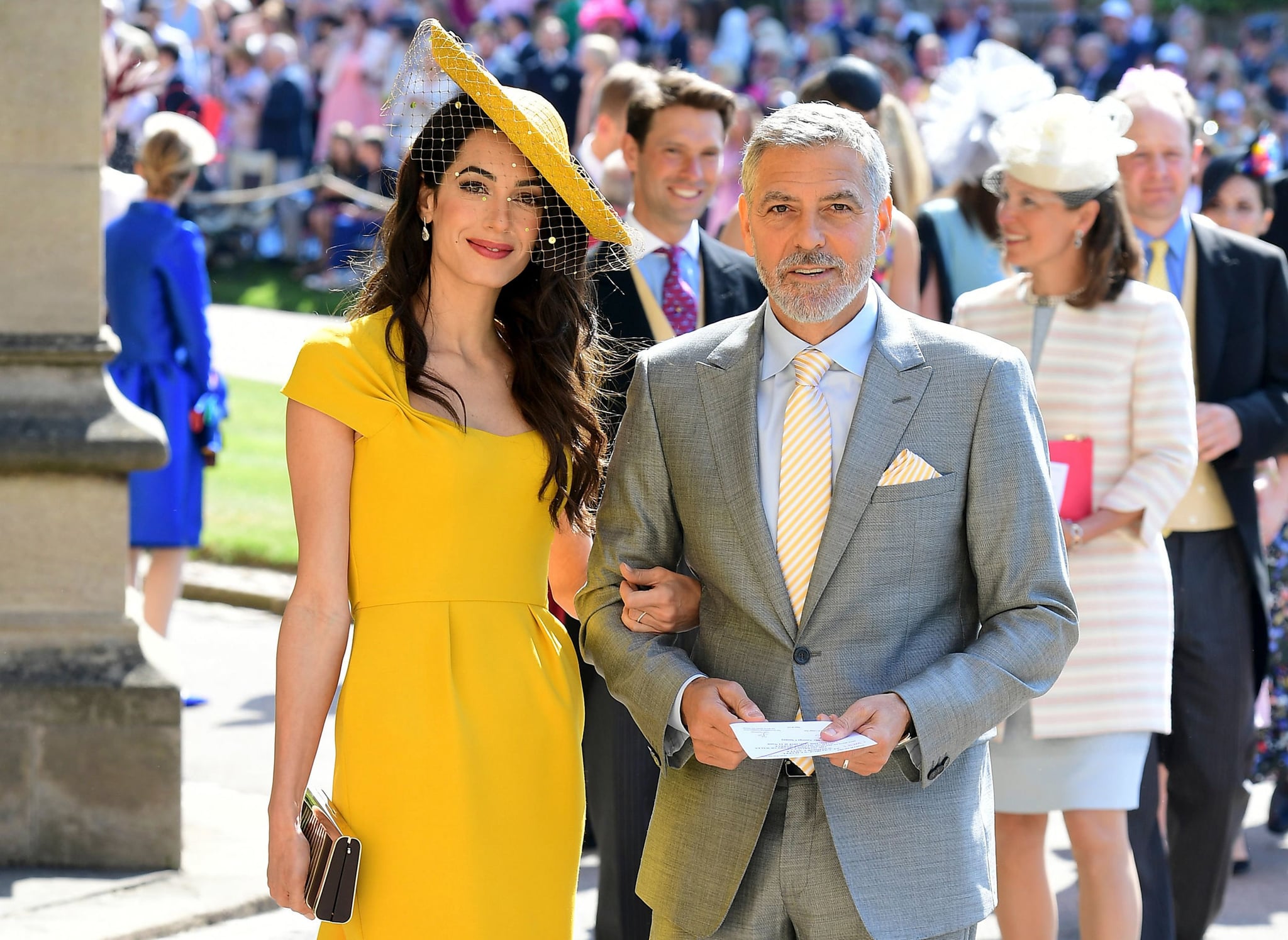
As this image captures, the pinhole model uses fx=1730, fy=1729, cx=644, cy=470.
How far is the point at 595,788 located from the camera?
477cm

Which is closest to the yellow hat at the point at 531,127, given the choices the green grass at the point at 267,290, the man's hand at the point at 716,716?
the man's hand at the point at 716,716

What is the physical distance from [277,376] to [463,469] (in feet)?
38.7

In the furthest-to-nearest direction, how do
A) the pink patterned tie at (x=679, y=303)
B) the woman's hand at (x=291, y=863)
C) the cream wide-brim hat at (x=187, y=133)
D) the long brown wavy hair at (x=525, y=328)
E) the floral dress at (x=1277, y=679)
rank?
1. the cream wide-brim hat at (x=187, y=133)
2. the floral dress at (x=1277, y=679)
3. the pink patterned tie at (x=679, y=303)
4. the long brown wavy hair at (x=525, y=328)
5. the woman's hand at (x=291, y=863)

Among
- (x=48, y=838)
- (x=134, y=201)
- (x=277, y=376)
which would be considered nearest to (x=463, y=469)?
(x=48, y=838)

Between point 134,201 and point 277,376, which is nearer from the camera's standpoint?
point 134,201

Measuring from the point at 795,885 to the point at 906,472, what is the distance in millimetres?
709

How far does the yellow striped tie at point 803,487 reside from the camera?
9.58 ft

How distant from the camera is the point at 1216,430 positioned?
4.80 m

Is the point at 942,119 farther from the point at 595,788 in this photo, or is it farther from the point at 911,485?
the point at 911,485

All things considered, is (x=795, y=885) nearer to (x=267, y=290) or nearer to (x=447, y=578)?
(x=447, y=578)

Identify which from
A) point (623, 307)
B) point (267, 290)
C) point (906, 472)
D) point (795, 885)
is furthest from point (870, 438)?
point (267, 290)

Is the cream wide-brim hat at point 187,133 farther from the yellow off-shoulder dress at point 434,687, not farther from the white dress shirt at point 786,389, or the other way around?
the white dress shirt at point 786,389

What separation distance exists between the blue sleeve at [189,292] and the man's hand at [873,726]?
5.18 m

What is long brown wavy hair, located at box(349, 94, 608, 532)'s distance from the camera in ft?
10.8
